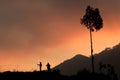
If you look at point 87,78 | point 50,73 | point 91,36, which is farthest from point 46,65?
point 91,36

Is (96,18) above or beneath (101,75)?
above

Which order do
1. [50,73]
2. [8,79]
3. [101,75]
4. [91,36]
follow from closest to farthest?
1. [8,79]
2. [50,73]
3. [101,75]
4. [91,36]

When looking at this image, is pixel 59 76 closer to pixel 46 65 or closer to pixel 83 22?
pixel 46 65

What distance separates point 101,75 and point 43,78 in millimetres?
16053

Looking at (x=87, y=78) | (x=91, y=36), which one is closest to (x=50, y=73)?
(x=87, y=78)

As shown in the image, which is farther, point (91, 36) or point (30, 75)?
point (91, 36)

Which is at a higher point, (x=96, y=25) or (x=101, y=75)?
(x=96, y=25)

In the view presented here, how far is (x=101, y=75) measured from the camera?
90688 mm

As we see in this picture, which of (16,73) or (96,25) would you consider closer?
(16,73)

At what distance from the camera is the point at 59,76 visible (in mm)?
83125

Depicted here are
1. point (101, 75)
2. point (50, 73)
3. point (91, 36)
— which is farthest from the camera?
point (91, 36)

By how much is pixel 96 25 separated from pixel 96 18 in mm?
1830

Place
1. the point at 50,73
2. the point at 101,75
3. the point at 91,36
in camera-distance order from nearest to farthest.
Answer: the point at 50,73 < the point at 101,75 < the point at 91,36

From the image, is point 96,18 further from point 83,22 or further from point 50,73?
point 50,73
